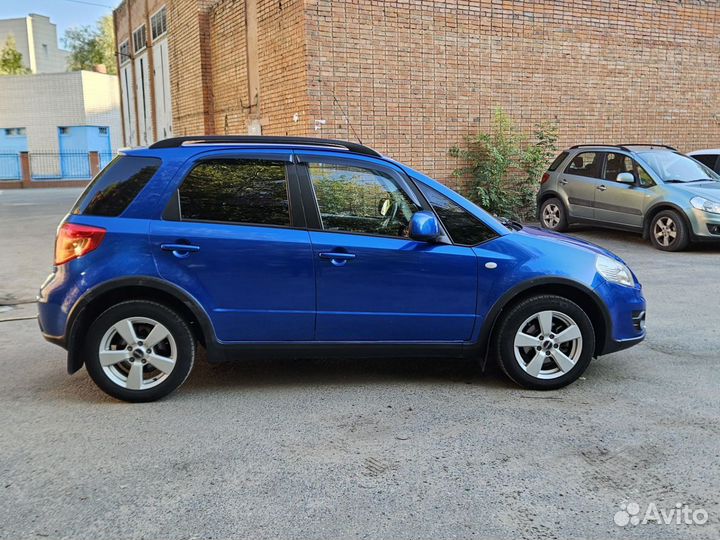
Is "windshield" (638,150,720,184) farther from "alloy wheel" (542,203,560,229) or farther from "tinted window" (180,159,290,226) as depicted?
"tinted window" (180,159,290,226)

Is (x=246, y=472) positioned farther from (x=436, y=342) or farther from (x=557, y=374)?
(x=557, y=374)

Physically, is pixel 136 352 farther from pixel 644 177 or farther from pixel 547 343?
pixel 644 177

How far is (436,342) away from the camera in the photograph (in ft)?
15.1

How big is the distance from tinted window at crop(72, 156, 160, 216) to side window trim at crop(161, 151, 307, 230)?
8.1 inches

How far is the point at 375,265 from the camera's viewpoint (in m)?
4.45

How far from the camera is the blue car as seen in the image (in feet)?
14.2

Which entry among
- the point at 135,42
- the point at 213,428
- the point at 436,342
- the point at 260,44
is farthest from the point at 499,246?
the point at 135,42

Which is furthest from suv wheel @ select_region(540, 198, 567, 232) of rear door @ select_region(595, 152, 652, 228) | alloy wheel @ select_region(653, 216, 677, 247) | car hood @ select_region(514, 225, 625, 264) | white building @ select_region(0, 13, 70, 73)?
white building @ select_region(0, 13, 70, 73)

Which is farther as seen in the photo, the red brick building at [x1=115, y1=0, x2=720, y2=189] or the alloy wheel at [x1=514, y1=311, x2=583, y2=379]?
the red brick building at [x1=115, y1=0, x2=720, y2=189]

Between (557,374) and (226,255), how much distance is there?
2468 mm

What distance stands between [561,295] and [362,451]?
1927mm

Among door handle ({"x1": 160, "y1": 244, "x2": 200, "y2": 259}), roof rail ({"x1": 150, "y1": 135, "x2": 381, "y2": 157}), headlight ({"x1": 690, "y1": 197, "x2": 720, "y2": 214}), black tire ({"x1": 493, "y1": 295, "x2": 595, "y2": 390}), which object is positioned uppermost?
roof rail ({"x1": 150, "y1": 135, "x2": 381, "y2": 157})

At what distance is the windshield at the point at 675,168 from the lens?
36.1ft

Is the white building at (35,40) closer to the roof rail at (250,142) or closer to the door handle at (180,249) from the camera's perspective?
the roof rail at (250,142)
